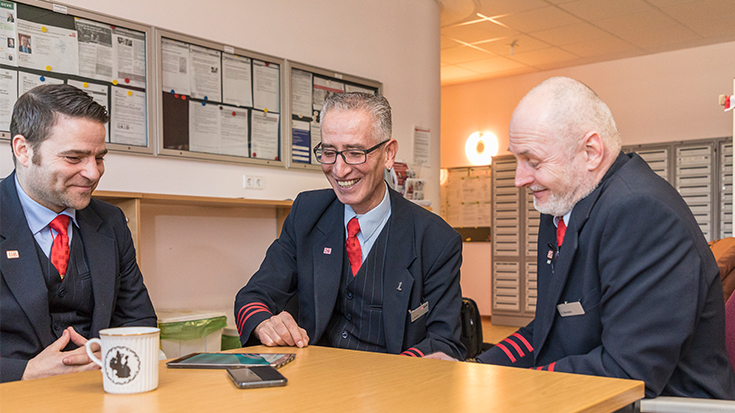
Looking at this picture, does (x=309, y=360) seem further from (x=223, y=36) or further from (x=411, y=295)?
(x=223, y=36)

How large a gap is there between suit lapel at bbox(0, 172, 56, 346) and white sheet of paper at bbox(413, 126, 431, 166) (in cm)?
376

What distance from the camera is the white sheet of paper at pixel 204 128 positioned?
369 cm

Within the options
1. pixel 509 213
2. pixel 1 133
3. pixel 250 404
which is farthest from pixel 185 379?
pixel 509 213

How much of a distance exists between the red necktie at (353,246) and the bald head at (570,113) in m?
0.69

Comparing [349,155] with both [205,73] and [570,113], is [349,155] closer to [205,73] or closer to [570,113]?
[570,113]

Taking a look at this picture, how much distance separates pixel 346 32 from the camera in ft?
15.3

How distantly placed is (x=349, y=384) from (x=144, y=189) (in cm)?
268

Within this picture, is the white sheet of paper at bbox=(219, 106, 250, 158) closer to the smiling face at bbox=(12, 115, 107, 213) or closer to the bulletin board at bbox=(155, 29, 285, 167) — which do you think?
the bulletin board at bbox=(155, 29, 285, 167)

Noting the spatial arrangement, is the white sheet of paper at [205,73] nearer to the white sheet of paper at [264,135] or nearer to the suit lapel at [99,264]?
the white sheet of paper at [264,135]

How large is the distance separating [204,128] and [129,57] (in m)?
0.59

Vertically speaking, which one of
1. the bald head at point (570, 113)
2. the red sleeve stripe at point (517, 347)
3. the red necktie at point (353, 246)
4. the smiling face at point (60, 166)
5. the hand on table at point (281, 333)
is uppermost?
the bald head at point (570, 113)

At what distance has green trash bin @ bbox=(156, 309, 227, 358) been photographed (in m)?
3.26

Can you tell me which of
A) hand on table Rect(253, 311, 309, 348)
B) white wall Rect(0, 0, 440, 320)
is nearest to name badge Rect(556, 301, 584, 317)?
hand on table Rect(253, 311, 309, 348)

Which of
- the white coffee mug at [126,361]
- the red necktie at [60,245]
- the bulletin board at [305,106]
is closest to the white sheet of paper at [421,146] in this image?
the bulletin board at [305,106]
